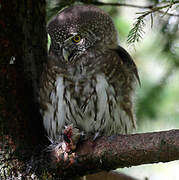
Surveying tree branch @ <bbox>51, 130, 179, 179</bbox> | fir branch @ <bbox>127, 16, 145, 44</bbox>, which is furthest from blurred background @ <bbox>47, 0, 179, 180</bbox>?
tree branch @ <bbox>51, 130, 179, 179</bbox>

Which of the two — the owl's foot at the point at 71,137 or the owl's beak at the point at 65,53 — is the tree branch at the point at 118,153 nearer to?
the owl's foot at the point at 71,137

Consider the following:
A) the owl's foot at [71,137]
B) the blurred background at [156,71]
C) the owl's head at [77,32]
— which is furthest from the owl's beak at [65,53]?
the owl's foot at [71,137]

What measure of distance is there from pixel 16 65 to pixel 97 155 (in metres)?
0.70

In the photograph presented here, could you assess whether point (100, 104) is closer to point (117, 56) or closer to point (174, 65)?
point (117, 56)

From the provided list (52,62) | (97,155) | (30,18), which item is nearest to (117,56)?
(52,62)

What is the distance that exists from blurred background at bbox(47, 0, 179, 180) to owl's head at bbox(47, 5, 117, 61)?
0.56 ft

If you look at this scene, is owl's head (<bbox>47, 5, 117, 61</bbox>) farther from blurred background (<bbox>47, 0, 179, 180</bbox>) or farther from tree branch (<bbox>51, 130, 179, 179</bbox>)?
tree branch (<bbox>51, 130, 179, 179</bbox>)

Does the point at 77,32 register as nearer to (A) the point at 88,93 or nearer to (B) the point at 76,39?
(B) the point at 76,39

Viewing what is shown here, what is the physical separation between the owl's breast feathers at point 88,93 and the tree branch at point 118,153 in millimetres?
358

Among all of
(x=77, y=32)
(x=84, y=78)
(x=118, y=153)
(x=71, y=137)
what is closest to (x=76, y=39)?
(x=77, y=32)

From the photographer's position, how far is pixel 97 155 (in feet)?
5.73

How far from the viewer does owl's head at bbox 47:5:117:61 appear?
2107mm

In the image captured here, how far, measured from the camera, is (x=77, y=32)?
6.92 ft

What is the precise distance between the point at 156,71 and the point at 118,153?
2.34 metres
